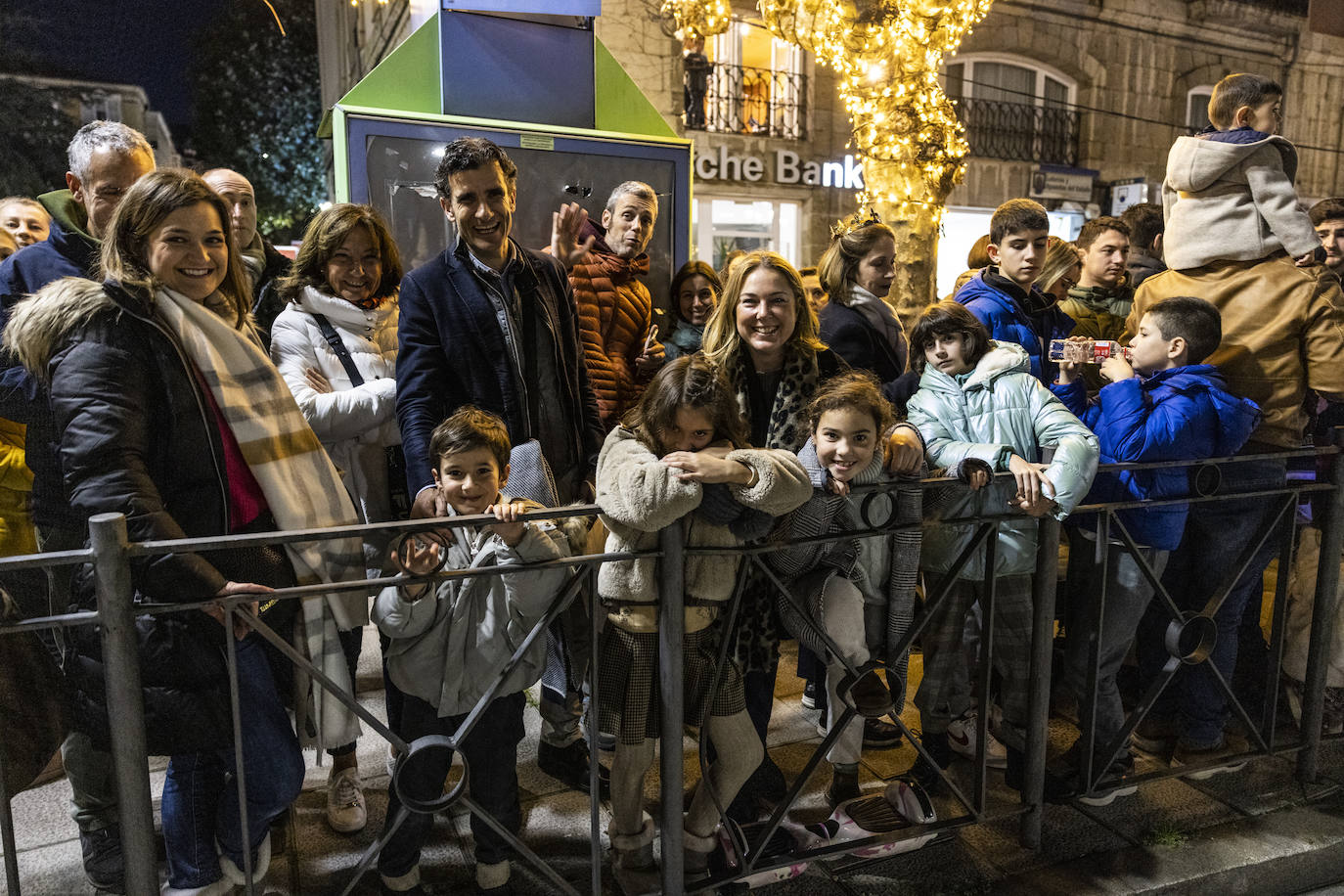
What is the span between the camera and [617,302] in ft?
12.2

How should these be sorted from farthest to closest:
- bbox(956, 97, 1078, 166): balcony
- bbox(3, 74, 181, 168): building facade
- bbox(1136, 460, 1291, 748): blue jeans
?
bbox(3, 74, 181, 168): building facade, bbox(956, 97, 1078, 166): balcony, bbox(1136, 460, 1291, 748): blue jeans

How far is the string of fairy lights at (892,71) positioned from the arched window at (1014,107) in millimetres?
8856

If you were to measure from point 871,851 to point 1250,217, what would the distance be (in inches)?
108

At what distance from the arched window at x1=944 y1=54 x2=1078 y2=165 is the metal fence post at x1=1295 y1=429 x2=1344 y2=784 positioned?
13.1 meters

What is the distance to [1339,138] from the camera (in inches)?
694

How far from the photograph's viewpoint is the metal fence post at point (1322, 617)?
3059mm

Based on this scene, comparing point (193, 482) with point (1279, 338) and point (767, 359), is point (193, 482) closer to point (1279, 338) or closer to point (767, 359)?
point (767, 359)

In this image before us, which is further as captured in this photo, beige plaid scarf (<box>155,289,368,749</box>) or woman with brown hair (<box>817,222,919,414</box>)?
woman with brown hair (<box>817,222,919,414</box>)

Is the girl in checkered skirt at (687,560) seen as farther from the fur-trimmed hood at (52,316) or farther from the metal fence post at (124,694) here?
the fur-trimmed hood at (52,316)

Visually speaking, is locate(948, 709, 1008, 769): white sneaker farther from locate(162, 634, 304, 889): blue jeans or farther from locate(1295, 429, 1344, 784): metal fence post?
locate(162, 634, 304, 889): blue jeans

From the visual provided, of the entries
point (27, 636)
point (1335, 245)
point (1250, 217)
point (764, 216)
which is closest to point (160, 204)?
point (27, 636)

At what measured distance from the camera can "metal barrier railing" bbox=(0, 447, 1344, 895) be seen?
186cm

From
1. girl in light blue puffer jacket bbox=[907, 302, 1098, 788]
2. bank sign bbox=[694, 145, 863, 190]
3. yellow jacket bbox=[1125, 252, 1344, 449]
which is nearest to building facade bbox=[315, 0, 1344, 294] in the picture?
bank sign bbox=[694, 145, 863, 190]

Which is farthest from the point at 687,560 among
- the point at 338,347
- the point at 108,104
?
the point at 108,104
